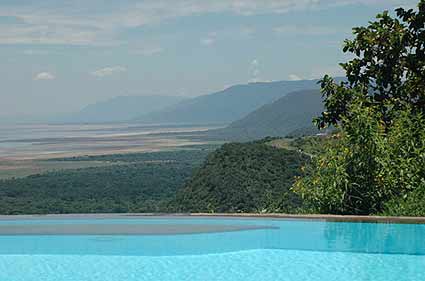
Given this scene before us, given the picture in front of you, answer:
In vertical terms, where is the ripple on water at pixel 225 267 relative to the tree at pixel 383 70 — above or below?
A: below

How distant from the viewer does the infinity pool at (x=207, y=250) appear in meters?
7.11

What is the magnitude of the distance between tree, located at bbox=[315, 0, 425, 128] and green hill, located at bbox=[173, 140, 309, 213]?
37.9 feet

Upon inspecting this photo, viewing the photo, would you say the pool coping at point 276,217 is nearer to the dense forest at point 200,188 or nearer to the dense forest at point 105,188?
the dense forest at point 200,188

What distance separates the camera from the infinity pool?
7.11 m

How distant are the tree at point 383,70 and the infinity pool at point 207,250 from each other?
3.05m

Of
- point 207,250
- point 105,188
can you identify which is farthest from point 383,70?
point 105,188

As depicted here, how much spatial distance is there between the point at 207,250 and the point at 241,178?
2023 cm

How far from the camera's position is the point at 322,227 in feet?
28.1

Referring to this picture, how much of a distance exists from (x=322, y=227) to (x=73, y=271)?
3203 mm

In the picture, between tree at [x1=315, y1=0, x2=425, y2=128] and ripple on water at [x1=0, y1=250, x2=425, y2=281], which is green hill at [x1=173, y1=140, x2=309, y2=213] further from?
ripple on water at [x1=0, y1=250, x2=425, y2=281]

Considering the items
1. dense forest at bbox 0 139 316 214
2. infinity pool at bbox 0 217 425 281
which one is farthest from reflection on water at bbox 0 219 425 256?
dense forest at bbox 0 139 316 214

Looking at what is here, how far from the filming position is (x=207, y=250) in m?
8.14

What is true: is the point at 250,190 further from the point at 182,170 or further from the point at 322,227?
the point at 182,170

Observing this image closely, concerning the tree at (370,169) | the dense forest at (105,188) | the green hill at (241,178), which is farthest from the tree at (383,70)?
the dense forest at (105,188)
